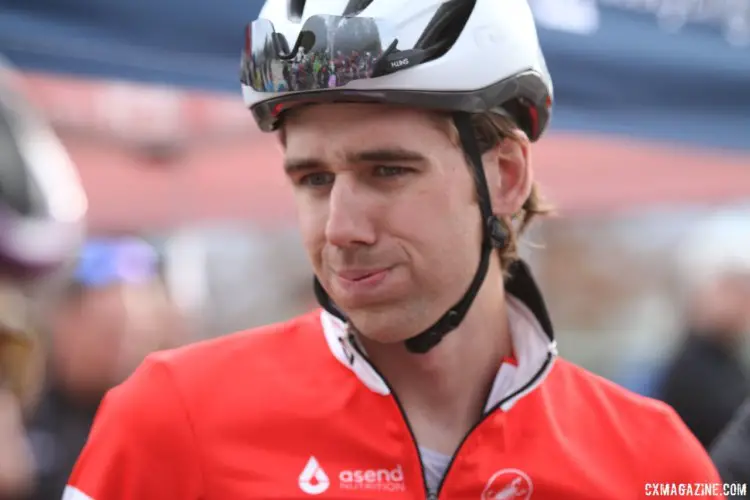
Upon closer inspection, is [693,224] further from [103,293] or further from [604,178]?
[103,293]

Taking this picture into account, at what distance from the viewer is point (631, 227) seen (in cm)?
1088

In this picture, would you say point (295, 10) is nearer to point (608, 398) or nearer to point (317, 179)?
point (317, 179)

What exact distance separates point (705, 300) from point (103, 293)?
256 cm

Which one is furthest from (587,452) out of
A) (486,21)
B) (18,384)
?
(18,384)

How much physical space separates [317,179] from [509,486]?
2.59 feet

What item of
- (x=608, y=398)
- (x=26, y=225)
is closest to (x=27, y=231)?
(x=26, y=225)

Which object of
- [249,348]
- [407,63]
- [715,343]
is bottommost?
[715,343]

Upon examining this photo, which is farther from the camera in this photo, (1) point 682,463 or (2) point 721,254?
(2) point 721,254

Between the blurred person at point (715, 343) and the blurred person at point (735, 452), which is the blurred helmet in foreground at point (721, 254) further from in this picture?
the blurred person at point (735, 452)

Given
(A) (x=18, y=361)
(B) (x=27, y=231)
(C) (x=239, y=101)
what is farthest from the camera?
(C) (x=239, y=101)

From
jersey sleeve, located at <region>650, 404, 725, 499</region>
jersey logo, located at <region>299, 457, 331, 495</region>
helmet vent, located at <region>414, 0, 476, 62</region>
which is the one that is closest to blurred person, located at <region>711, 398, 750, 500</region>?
jersey sleeve, located at <region>650, 404, 725, 499</region>

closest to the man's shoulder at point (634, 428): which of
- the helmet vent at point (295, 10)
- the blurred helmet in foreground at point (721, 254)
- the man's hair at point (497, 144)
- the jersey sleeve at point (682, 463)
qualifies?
the jersey sleeve at point (682, 463)

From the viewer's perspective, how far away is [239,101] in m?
3.64

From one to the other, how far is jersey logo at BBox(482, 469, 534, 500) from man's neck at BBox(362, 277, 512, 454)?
0.12 meters
